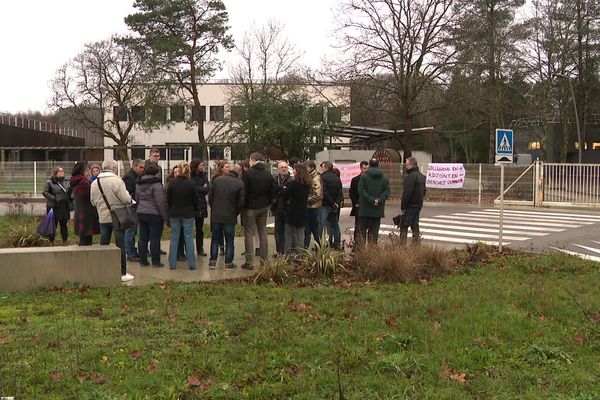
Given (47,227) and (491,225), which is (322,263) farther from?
(491,225)

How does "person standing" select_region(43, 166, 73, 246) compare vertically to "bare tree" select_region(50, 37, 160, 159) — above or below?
below

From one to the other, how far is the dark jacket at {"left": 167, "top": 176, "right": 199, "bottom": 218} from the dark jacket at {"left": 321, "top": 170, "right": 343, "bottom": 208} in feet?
8.51

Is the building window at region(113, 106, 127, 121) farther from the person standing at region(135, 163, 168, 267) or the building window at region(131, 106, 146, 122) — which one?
the person standing at region(135, 163, 168, 267)

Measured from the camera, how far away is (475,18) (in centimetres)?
3089

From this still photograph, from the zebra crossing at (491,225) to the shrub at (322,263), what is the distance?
346 cm

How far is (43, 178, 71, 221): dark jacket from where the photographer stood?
11371mm

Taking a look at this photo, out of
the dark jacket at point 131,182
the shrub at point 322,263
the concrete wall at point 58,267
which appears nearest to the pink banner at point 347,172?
the dark jacket at point 131,182

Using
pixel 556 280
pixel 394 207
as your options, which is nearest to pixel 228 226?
pixel 556 280

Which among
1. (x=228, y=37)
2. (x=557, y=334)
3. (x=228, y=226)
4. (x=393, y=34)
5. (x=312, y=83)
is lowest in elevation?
(x=557, y=334)

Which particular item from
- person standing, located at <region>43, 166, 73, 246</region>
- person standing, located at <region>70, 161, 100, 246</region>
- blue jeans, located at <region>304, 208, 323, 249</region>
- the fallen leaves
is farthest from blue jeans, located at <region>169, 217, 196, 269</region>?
the fallen leaves

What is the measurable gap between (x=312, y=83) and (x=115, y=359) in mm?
27968

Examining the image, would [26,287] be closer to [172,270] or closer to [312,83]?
[172,270]

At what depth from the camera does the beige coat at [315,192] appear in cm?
988

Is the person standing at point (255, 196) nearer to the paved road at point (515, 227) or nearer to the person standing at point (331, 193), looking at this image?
the person standing at point (331, 193)
